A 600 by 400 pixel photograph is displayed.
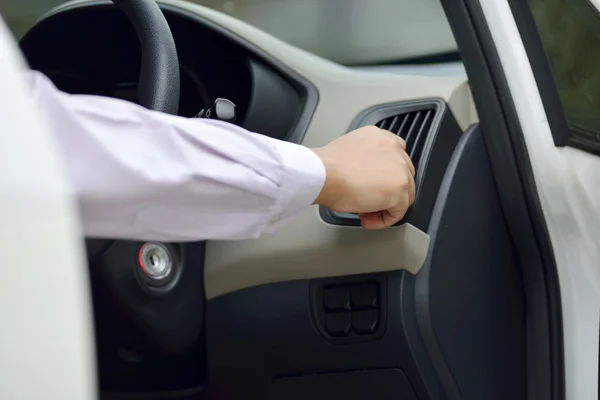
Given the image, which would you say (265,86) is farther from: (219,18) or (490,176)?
(490,176)

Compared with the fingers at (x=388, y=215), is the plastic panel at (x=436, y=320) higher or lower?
lower

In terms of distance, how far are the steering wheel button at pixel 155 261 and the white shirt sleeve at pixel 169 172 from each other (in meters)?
0.42

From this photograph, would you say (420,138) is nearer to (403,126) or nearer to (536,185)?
(403,126)

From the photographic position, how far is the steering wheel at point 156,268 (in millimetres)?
1003

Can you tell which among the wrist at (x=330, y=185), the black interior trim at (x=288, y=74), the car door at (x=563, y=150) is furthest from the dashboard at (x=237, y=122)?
the wrist at (x=330, y=185)

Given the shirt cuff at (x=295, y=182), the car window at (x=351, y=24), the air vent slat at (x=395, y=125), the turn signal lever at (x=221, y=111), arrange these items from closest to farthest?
the shirt cuff at (x=295, y=182) → the turn signal lever at (x=221, y=111) → the air vent slat at (x=395, y=125) → the car window at (x=351, y=24)

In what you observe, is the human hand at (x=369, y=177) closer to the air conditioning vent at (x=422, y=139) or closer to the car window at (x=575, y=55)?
the air conditioning vent at (x=422, y=139)

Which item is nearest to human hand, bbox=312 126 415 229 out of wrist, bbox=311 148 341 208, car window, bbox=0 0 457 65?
wrist, bbox=311 148 341 208

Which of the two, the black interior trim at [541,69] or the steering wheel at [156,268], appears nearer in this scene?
the steering wheel at [156,268]

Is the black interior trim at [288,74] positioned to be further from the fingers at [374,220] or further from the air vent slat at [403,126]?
the fingers at [374,220]

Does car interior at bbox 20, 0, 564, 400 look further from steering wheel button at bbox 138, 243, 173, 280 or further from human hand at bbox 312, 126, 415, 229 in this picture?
human hand at bbox 312, 126, 415, 229

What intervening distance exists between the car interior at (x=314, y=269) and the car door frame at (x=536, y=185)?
21 millimetres

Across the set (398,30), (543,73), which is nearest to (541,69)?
(543,73)

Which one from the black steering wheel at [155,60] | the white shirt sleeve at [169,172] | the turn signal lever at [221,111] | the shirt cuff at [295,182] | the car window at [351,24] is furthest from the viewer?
the car window at [351,24]
